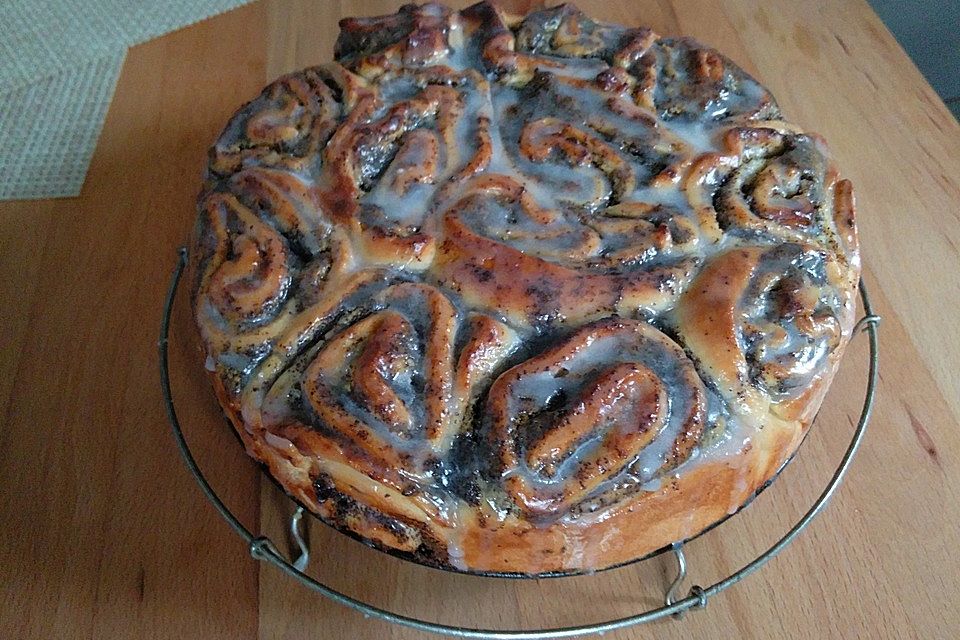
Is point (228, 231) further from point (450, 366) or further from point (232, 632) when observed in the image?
point (232, 632)

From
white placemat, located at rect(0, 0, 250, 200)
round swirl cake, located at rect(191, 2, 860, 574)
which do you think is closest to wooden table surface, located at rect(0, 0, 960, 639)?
white placemat, located at rect(0, 0, 250, 200)

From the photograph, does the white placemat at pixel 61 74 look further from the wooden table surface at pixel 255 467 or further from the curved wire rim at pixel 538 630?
the curved wire rim at pixel 538 630

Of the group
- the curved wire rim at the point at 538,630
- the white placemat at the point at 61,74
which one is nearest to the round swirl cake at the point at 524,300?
the curved wire rim at the point at 538,630

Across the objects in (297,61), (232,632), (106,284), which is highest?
(297,61)

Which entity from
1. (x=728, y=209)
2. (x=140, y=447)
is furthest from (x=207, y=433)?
(x=728, y=209)

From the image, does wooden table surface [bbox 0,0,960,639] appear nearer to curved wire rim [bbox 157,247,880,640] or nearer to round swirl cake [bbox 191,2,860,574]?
curved wire rim [bbox 157,247,880,640]

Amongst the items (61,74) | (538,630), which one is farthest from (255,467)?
(61,74)
